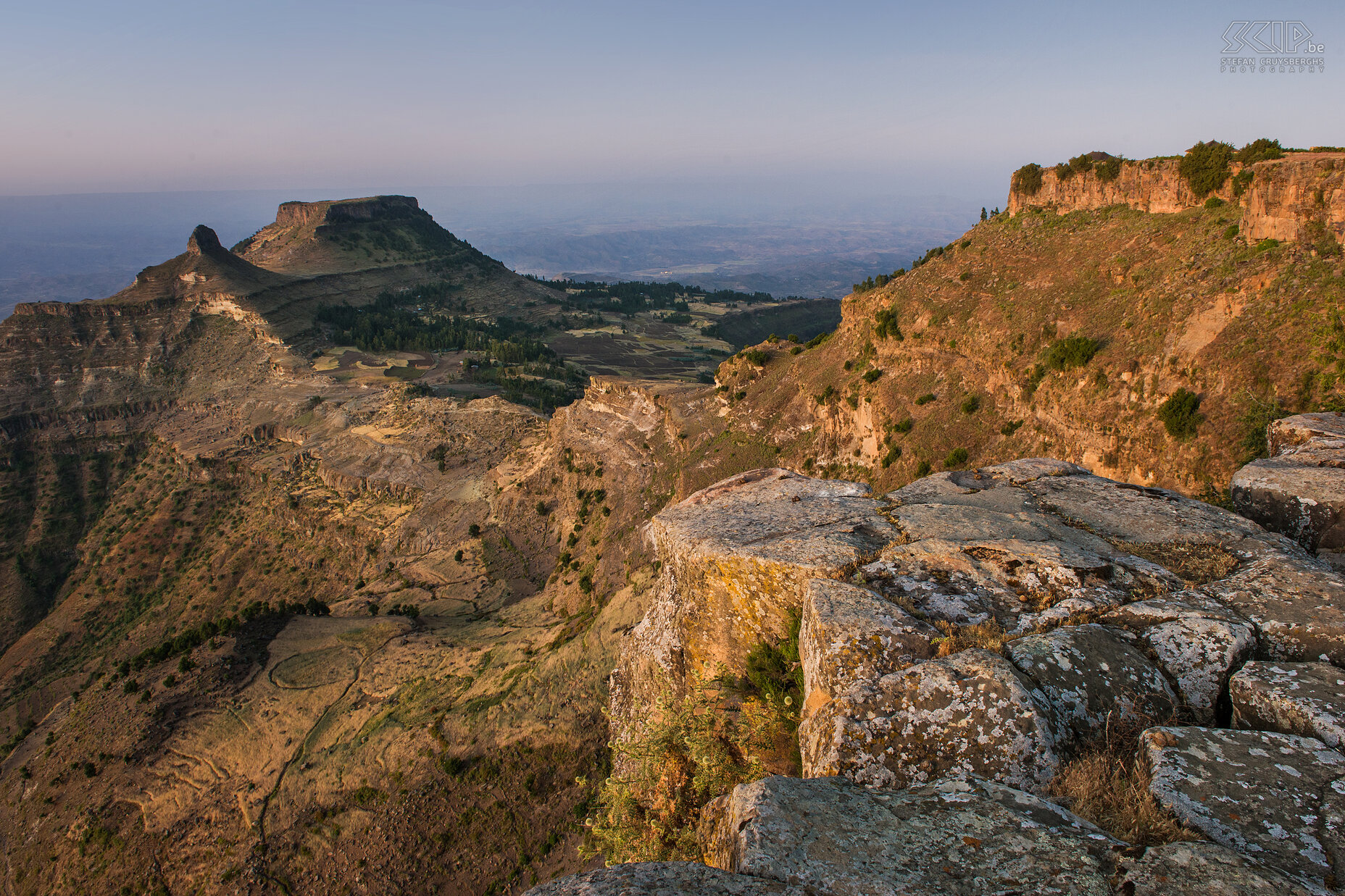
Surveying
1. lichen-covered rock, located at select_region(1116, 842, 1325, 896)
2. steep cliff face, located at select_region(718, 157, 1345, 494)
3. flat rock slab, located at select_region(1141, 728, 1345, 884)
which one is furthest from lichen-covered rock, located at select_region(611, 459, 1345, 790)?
steep cliff face, located at select_region(718, 157, 1345, 494)

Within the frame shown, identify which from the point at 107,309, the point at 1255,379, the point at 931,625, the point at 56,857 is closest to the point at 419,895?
the point at 56,857

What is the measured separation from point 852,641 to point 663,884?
376 cm

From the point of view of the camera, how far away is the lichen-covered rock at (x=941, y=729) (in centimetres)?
638

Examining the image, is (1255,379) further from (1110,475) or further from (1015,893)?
(1015,893)

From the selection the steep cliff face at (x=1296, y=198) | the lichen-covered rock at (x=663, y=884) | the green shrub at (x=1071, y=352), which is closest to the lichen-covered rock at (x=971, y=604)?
the lichen-covered rock at (x=663, y=884)

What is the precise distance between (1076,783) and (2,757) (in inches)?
2606

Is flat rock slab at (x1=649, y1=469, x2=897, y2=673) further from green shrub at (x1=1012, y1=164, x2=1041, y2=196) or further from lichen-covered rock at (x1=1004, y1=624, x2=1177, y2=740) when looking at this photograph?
green shrub at (x1=1012, y1=164, x2=1041, y2=196)

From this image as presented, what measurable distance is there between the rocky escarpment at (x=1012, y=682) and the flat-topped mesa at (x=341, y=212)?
177 metres

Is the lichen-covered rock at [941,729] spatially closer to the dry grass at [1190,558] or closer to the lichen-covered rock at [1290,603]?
the lichen-covered rock at [1290,603]

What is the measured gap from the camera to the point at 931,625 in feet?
27.2

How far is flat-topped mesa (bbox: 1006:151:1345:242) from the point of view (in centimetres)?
2477

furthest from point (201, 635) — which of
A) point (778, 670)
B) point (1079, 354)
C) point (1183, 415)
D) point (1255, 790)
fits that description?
point (1183, 415)

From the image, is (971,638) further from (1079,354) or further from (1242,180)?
(1242,180)

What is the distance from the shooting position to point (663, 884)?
5.27 m
